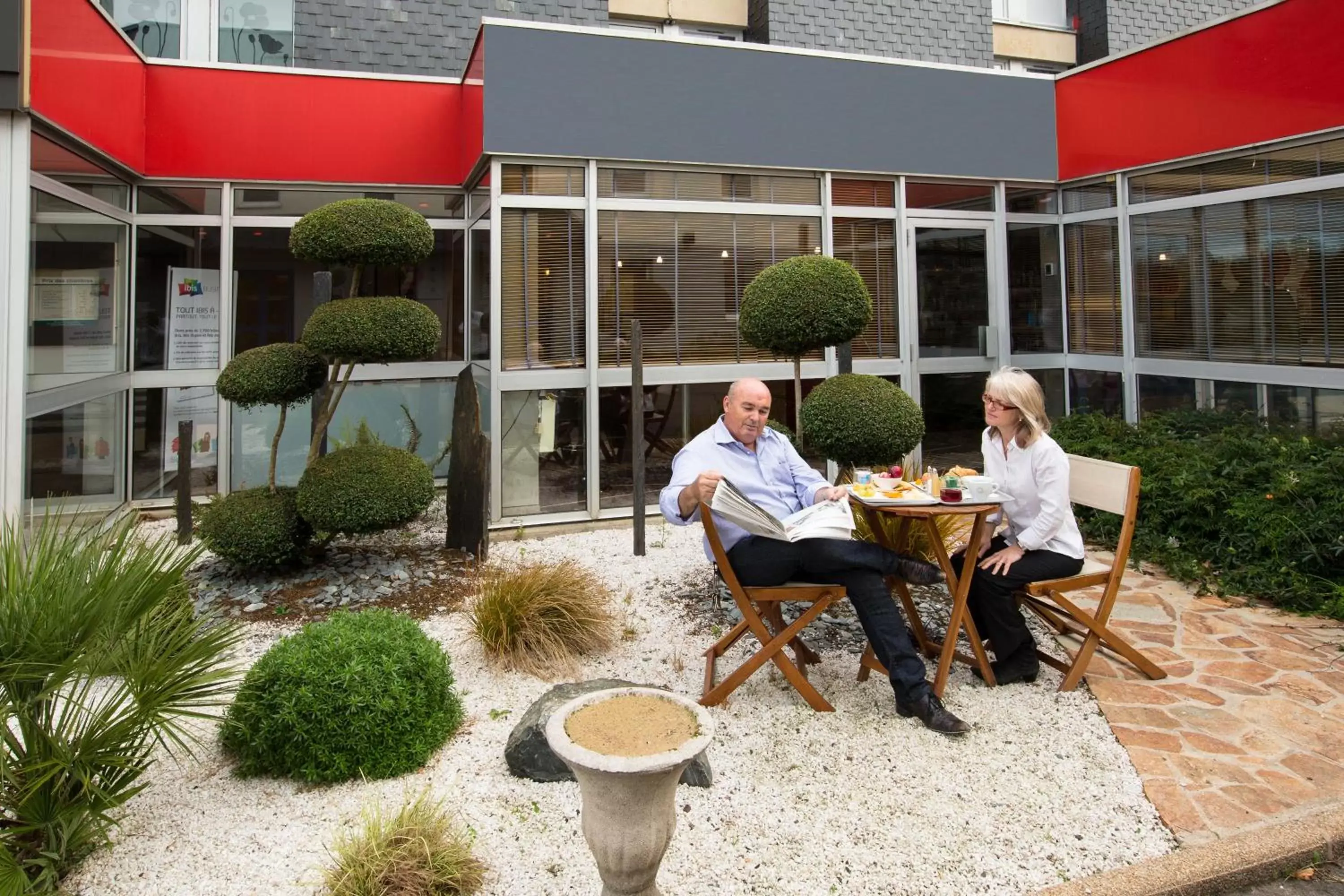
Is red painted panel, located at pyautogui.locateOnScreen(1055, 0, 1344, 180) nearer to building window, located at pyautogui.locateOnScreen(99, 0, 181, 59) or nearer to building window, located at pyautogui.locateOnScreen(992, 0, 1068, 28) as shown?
building window, located at pyautogui.locateOnScreen(992, 0, 1068, 28)

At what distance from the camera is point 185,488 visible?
5.96 m

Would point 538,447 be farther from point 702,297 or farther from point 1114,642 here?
point 1114,642

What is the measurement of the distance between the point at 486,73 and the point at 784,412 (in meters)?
3.80

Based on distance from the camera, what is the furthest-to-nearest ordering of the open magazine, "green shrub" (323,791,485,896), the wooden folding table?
the wooden folding table → the open magazine → "green shrub" (323,791,485,896)

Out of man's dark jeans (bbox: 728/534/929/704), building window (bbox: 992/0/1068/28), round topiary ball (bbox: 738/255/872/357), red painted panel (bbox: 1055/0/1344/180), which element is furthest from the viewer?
building window (bbox: 992/0/1068/28)

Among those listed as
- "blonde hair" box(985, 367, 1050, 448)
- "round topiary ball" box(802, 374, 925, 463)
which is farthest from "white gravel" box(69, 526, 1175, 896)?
"round topiary ball" box(802, 374, 925, 463)

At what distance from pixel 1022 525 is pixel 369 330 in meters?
4.01

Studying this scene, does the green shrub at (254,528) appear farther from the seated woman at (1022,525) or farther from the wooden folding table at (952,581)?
the seated woman at (1022,525)

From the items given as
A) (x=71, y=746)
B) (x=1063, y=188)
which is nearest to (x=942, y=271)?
(x=1063, y=188)

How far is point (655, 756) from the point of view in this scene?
2010 mm

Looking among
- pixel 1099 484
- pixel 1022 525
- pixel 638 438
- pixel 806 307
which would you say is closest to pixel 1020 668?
pixel 1022 525

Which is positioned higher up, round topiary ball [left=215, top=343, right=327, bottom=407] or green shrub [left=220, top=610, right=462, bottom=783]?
Answer: round topiary ball [left=215, top=343, right=327, bottom=407]

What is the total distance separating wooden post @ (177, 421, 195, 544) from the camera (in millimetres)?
5941

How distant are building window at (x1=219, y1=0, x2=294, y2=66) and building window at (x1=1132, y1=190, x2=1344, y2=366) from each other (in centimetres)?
A: 863
